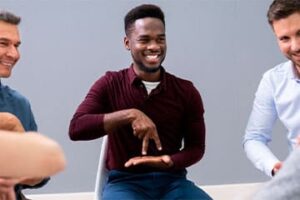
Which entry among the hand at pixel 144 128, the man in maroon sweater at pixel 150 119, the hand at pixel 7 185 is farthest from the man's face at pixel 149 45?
the hand at pixel 7 185

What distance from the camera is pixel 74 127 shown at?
4.61 ft

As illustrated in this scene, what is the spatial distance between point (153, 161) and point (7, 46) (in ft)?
1.92

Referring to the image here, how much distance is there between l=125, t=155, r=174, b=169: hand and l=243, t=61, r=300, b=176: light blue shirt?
0.96 feet

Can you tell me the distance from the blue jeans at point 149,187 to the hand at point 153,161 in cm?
3

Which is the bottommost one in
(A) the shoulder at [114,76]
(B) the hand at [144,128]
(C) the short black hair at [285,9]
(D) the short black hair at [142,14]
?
(B) the hand at [144,128]

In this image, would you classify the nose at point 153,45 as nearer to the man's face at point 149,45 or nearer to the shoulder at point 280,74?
the man's face at point 149,45

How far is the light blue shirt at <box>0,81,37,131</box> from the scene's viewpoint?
130 cm

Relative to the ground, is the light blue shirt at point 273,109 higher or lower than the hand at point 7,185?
lower

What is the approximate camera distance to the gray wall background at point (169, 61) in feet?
6.93

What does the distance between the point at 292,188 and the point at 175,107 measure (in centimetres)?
124

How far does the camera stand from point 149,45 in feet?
4.81

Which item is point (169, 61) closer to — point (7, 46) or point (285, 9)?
point (285, 9)

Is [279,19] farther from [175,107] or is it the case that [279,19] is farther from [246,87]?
[246,87]

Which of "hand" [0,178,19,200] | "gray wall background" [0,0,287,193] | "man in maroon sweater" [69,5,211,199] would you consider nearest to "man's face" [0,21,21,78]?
"man in maroon sweater" [69,5,211,199]
